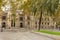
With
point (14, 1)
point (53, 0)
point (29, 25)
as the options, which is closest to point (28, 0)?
point (14, 1)

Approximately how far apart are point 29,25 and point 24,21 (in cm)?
424

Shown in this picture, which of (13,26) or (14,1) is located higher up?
(14,1)

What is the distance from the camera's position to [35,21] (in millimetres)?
84812

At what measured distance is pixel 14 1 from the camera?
63.0ft

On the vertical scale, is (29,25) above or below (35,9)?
below

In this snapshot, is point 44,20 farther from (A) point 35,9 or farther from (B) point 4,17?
(A) point 35,9

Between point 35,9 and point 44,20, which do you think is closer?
point 35,9

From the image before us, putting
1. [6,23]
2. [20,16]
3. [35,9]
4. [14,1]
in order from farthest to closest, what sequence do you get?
[20,16] < [6,23] < [35,9] < [14,1]

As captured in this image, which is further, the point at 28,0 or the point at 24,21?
the point at 24,21

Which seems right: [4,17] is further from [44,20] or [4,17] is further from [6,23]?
[44,20]

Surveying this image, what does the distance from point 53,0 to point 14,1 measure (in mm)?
4326

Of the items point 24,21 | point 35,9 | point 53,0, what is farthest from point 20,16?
point 53,0

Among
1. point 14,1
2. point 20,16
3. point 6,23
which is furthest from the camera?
point 20,16

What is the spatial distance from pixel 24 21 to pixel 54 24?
561 inches
